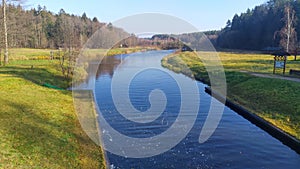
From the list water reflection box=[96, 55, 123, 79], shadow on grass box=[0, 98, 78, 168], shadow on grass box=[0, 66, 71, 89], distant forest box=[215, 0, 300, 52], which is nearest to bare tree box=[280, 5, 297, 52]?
distant forest box=[215, 0, 300, 52]

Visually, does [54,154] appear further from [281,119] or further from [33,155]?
[281,119]

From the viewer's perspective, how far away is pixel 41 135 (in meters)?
13.7

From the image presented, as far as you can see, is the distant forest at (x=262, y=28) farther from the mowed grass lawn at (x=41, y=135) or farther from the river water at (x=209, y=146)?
the mowed grass lawn at (x=41, y=135)

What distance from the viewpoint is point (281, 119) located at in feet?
63.2

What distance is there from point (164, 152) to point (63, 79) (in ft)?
81.8

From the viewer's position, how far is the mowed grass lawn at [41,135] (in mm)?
11109

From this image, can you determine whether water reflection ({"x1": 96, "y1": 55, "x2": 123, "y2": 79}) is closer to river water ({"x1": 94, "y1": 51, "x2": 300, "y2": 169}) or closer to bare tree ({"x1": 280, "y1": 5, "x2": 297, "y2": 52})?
river water ({"x1": 94, "y1": 51, "x2": 300, "y2": 169})

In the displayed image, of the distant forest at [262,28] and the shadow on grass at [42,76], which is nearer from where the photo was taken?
the shadow on grass at [42,76]

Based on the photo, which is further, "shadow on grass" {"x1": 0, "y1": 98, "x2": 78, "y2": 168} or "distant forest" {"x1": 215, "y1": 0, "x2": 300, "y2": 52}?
"distant forest" {"x1": 215, "y1": 0, "x2": 300, "y2": 52}

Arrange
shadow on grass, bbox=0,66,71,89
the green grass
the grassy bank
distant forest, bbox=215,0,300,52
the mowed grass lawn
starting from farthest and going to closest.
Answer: distant forest, bbox=215,0,300,52, the green grass, shadow on grass, bbox=0,66,71,89, the grassy bank, the mowed grass lawn

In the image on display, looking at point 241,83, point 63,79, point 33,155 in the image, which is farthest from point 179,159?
point 63,79

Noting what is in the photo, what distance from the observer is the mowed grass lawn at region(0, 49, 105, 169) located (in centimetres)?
1111

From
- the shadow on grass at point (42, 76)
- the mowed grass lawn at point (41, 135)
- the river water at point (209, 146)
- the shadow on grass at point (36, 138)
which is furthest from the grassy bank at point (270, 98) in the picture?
the shadow on grass at point (42, 76)

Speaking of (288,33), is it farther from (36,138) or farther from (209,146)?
(36,138)
